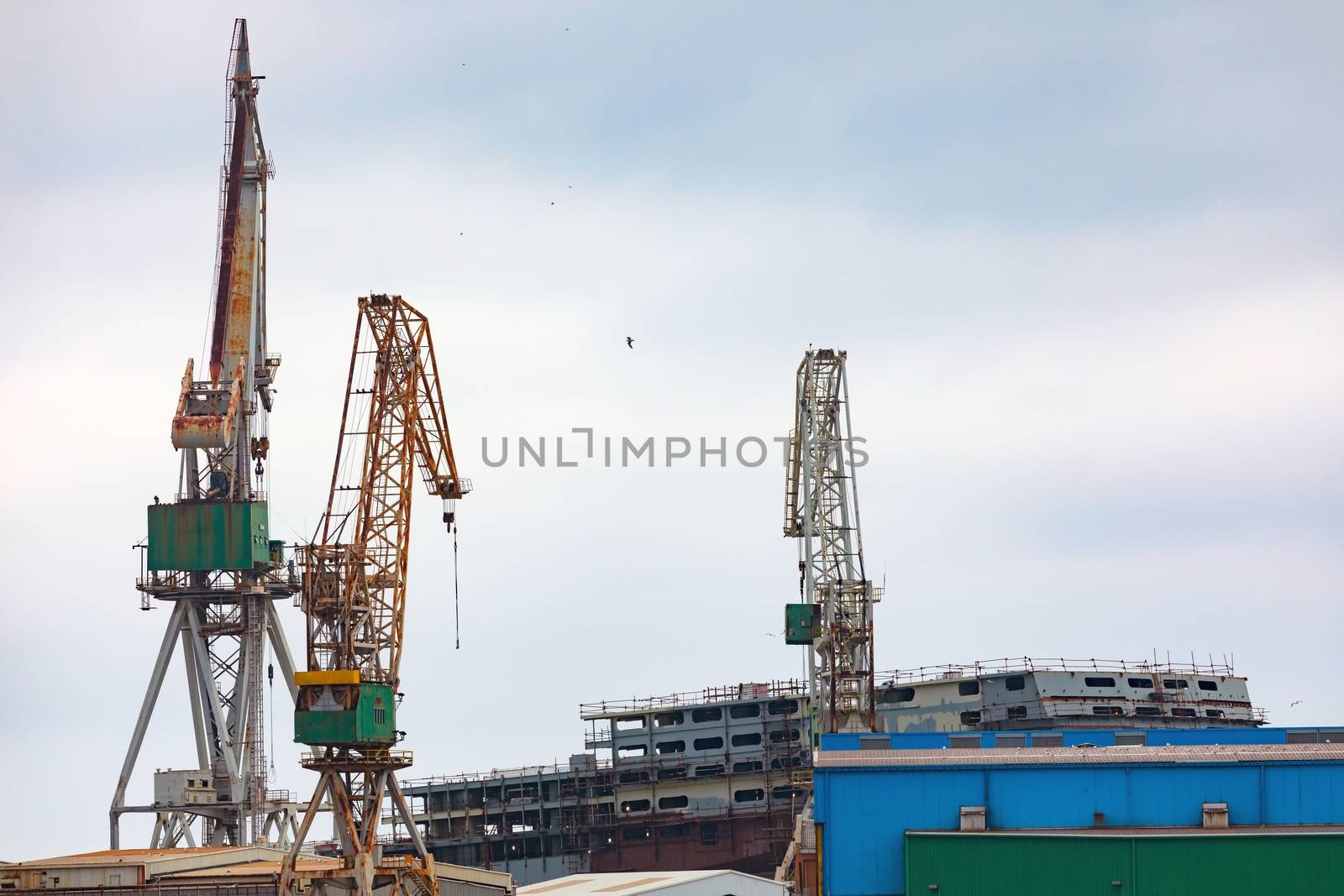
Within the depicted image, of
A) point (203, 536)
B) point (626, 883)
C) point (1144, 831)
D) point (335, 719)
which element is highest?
Answer: point (203, 536)

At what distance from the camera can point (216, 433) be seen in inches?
4336

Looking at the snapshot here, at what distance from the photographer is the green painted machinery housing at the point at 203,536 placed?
10988 cm

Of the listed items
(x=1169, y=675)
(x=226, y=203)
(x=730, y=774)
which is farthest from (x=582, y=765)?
(x=226, y=203)

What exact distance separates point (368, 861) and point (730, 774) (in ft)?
175

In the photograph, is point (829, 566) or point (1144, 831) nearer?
point (1144, 831)

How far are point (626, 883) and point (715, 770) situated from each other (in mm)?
52088

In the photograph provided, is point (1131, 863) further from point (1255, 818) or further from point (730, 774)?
point (730, 774)

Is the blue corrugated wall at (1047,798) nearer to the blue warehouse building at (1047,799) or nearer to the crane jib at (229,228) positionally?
the blue warehouse building at (1047,799)

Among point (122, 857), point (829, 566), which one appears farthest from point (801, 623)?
point (122, 857)

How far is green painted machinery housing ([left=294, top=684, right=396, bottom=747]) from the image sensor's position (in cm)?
8931

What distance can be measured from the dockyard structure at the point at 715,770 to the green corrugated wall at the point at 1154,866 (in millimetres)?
65106

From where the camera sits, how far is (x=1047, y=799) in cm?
7169

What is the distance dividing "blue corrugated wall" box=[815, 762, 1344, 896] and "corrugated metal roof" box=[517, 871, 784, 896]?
14.5 m

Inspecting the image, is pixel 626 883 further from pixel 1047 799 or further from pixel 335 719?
pixel 1047 799
